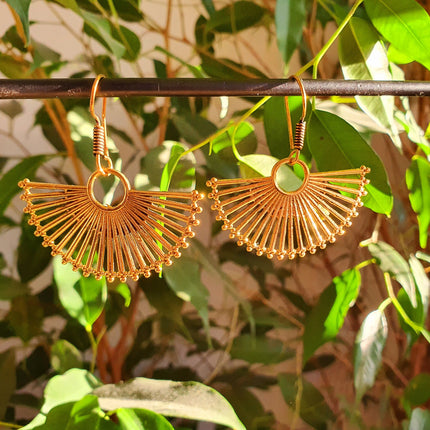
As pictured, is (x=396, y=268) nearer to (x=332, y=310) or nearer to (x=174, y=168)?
(x=332, y=310)

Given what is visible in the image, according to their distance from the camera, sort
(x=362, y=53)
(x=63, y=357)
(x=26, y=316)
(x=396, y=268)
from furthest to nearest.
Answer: (x=26, y=316) → (x=63, y=357) → (x=396, y=268) → (x=362, y=53)

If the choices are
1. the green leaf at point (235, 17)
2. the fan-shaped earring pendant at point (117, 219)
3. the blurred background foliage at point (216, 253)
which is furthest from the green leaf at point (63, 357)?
the green leaf at point (235, 17)

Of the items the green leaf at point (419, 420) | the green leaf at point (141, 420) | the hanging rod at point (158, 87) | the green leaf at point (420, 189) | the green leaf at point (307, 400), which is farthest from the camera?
the green leaf at point (307, 400)

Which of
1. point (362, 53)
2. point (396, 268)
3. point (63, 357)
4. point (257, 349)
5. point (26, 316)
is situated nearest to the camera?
point (362, 53)

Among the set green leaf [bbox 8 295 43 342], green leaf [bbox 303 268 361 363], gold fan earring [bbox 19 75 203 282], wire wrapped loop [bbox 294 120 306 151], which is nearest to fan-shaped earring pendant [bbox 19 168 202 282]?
gold fan earring [bbox 19 75 203 282]

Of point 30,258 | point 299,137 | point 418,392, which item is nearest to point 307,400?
point 418,392

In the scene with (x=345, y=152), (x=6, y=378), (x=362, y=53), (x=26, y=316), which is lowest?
(x=6, y=378)

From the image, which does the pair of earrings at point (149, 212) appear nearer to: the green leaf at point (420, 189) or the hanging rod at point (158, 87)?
the hanging rod at point (158, 87)
